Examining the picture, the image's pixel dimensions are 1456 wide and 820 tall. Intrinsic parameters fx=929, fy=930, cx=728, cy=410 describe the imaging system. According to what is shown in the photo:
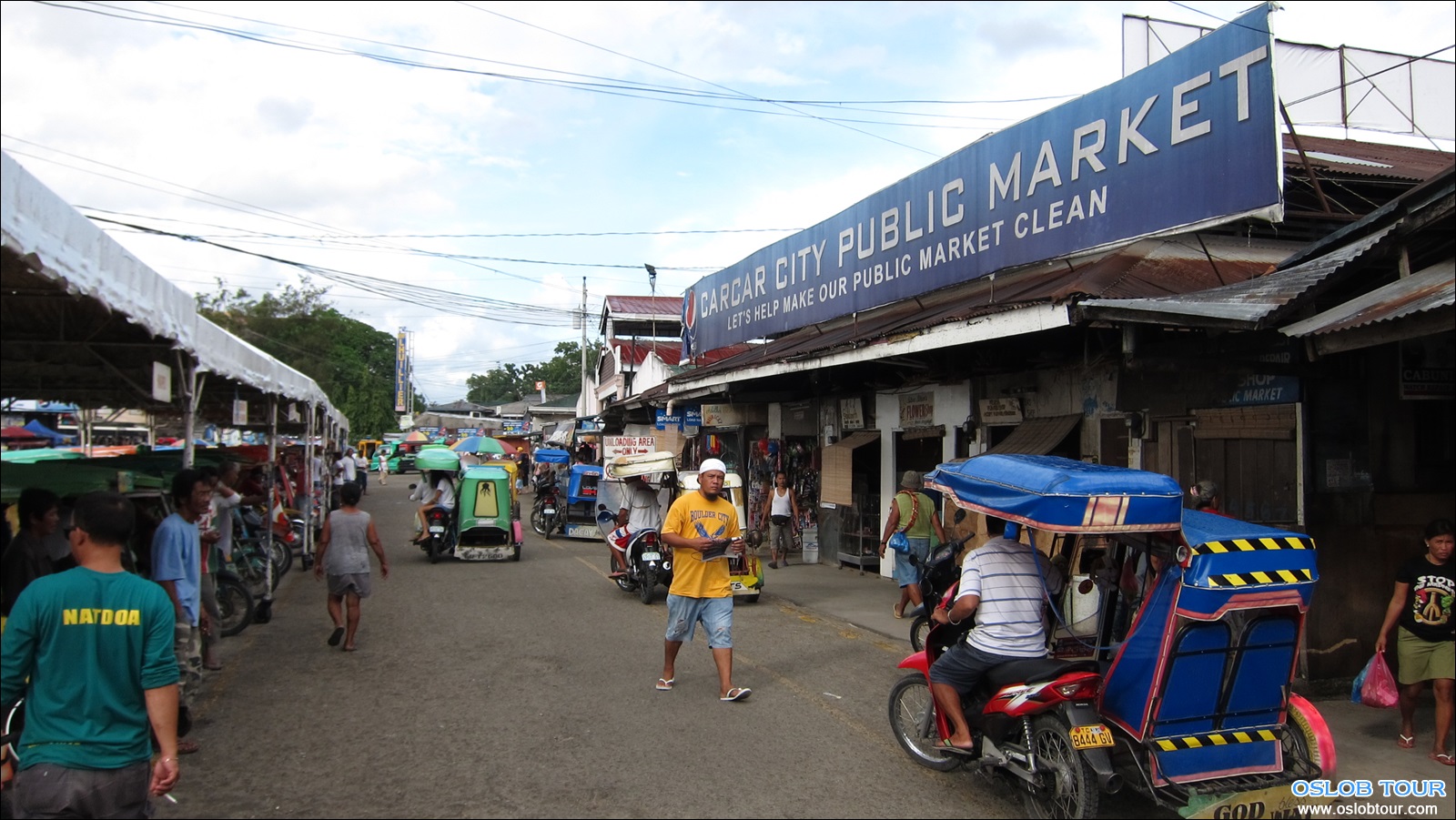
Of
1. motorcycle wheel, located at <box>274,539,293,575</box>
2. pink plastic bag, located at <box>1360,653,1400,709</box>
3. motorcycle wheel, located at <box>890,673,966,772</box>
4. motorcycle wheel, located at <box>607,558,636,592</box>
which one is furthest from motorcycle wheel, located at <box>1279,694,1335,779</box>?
motorcycle wheel, located at <box>274,539,293,575</box>

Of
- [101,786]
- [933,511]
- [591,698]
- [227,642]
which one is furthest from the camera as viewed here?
[933,511]

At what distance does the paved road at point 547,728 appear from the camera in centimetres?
510

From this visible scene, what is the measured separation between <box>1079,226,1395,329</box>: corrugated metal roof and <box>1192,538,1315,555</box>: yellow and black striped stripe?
1858mm

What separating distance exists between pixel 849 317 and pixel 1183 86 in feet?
21.8

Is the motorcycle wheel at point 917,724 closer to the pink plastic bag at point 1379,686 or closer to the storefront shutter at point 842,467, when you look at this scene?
the pink plastic bag at point 1379,686

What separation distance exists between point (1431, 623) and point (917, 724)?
3287mm

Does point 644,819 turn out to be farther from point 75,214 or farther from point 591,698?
point 75,214

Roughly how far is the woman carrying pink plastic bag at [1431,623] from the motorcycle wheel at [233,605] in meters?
9.74

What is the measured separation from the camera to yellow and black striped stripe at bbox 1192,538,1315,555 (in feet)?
14.5

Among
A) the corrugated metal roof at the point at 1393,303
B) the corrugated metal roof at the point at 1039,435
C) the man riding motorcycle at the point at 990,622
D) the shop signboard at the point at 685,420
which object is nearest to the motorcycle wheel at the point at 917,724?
the man riding motorcycle at the point at 990,622

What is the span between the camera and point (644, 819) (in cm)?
482

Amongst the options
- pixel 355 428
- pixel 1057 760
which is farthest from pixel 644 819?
pixel 355 428

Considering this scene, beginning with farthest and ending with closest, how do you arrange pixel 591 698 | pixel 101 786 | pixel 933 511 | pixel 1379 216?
pixel 933 511 < pixel 591 698 < pixel 1379 216 < pixel 101 786

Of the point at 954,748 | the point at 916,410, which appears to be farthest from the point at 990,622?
the point at 916,410
